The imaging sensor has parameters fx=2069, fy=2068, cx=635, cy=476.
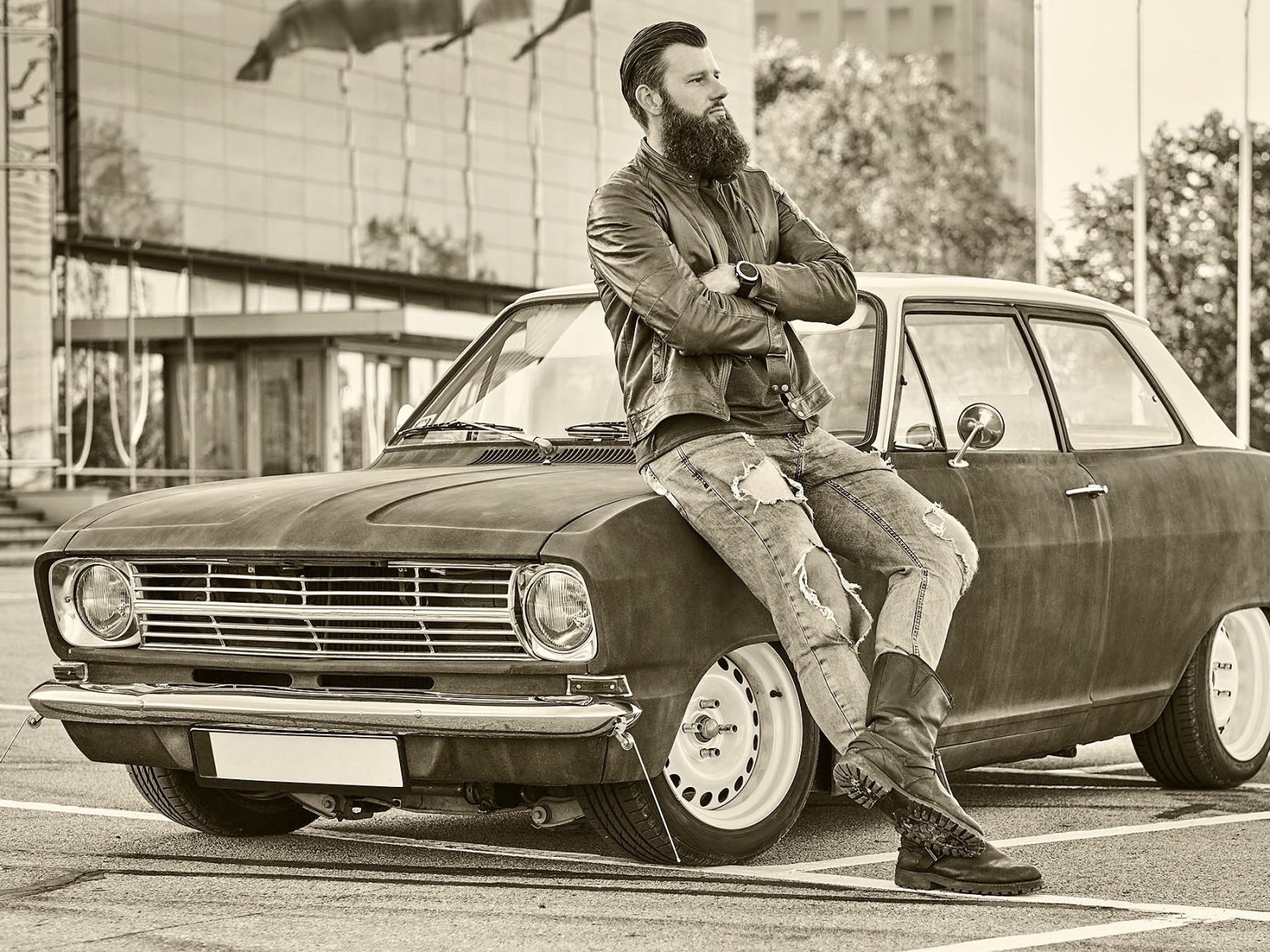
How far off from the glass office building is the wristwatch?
2949 cm

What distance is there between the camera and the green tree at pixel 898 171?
2253 inches

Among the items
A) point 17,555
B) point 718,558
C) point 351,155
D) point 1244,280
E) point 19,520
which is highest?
point 351,155

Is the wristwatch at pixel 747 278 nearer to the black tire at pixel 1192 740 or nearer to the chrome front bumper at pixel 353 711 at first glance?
the chrome front bumper at pixel 353 711

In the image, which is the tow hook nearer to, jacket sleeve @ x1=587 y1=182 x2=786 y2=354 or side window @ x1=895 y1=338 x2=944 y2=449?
jacket sleeve @ x1=587 y1=182 x2=786 y2=354

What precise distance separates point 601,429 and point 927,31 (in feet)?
393

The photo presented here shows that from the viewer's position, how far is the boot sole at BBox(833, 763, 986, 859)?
4.98m

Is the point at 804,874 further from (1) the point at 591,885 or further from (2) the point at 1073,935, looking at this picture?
(2) the point at 1073,935

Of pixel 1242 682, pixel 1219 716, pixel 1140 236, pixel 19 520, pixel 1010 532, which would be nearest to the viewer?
pixel 1010 532

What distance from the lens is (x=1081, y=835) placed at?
243 inches

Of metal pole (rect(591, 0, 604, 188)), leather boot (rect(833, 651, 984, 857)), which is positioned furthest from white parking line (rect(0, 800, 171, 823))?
metal pole (rect(591, 0, 604, 188))

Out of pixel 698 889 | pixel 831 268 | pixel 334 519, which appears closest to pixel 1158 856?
pixel 698 889

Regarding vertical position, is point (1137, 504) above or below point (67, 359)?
below

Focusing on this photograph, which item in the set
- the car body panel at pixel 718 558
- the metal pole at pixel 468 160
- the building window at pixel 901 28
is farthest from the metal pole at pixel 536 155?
the building window at pixel 901 28

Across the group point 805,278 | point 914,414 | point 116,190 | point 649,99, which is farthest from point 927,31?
point 805,278
